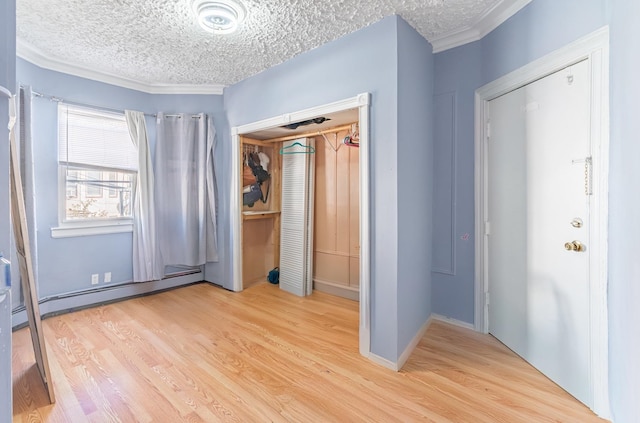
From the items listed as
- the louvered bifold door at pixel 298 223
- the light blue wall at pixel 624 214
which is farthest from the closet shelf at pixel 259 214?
the light blue wall at pixel 624 214

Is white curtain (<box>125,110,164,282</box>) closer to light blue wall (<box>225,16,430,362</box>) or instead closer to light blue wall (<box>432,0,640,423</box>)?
light blue wall (<box>225,16,430,362</box>)

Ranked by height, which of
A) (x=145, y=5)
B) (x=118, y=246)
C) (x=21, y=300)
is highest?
(x=145, y=5)

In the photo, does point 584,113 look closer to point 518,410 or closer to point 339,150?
point 518,410

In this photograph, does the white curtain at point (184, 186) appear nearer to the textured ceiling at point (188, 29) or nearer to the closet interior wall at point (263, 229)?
the closet interior wall at point (263, 229)

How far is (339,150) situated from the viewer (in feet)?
12.0

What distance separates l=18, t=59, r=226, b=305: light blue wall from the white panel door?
3945 millimetres

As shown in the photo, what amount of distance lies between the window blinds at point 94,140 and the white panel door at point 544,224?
3.92 metres

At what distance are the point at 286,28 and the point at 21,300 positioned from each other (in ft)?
11.1

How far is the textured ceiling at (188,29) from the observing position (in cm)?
218

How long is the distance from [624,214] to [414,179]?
1.25 metres

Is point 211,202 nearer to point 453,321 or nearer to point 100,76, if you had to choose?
point 100,76

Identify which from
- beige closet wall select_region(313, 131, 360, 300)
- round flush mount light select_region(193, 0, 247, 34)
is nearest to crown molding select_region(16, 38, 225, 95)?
round flush mount light select_region(193, 0, 247, 34)

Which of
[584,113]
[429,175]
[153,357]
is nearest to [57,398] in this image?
[153,357]

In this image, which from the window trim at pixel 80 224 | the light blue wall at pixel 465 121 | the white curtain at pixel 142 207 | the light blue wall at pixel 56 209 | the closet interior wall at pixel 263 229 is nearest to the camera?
the light blue wall at pixel 465 121
